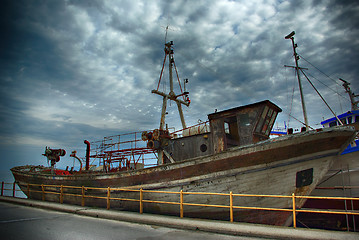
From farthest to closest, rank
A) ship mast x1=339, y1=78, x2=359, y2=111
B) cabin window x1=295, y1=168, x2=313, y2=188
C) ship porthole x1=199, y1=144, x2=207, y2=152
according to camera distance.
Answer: ship mast x1=339, y1=78, x2=359, y2=111, ship porthole x1=199, y1=144, x2=207, y2=152, cabin window x1=295, y1=168, x2=313, y2=188

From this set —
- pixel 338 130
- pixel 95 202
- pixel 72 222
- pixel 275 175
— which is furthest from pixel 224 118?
pixel 95 202

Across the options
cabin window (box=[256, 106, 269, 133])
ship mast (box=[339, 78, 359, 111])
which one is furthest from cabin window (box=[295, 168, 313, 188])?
ship mast (box=[339, 78, 359, 111])

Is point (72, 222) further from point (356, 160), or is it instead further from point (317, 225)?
point (356, 160)

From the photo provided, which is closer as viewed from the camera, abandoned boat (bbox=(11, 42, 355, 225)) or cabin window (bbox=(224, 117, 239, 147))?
abandoned boat (bbox=(11, 42, 355, 225))

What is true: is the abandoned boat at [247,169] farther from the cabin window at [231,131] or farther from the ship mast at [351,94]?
the ship mast at [351,94]

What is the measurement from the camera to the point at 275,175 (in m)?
7.74

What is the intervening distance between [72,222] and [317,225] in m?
12.2

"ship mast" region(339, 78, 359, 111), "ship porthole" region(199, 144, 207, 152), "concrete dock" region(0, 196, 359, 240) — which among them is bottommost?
"concrete dock" region(0, 196, 359, 240)

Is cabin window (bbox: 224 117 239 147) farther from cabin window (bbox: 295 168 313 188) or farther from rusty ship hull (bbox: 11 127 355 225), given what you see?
cabin window (bbox: 295 168 313 188)

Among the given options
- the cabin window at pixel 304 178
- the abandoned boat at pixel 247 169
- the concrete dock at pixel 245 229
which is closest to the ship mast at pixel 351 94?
the abandoned boat at pixel 247 169

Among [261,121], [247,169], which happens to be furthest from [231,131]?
[247,169]

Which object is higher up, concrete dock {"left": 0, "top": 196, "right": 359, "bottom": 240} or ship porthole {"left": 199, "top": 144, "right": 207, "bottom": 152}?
ship porthole {"left": 199, "top": 144, "right": 207, "bottom": 152}

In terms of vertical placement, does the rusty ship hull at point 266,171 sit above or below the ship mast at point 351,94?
below

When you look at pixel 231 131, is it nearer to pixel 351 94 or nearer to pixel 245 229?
pixel 245 229
